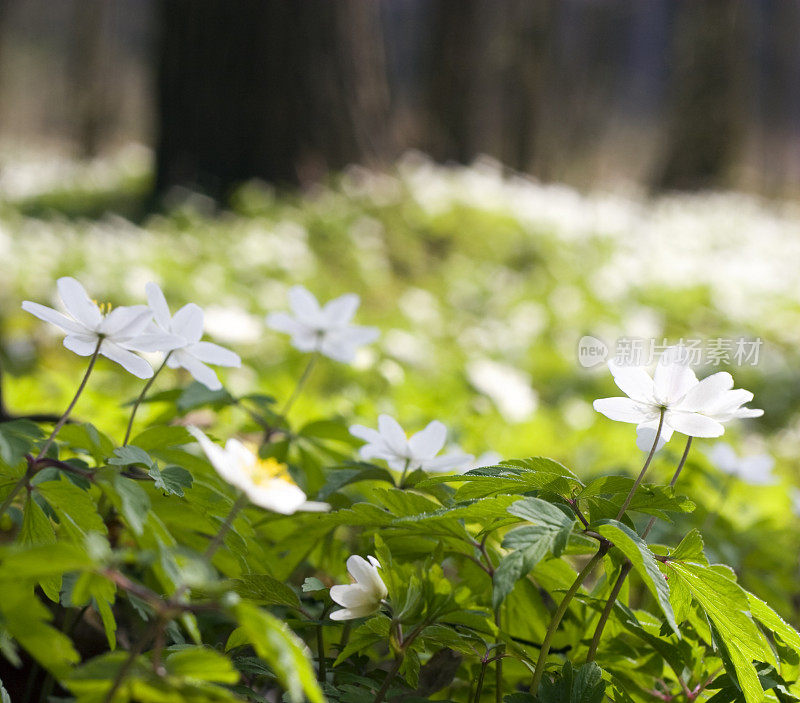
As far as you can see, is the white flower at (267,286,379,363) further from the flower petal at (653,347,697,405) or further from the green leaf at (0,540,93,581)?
the green leaf at (0,540,93,581)

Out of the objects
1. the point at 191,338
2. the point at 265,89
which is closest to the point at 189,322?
the point at 191,338

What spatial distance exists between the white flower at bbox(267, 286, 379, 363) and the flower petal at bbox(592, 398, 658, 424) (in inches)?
26.0

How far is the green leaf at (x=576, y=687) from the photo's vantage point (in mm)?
920

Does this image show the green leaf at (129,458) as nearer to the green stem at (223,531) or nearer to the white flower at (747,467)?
the green stem at (223,531)

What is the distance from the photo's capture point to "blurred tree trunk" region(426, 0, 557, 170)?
1211 centimetres

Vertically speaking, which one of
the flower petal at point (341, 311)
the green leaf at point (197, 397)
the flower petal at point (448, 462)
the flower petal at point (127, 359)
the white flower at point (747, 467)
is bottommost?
the white flower at point (747, 467)

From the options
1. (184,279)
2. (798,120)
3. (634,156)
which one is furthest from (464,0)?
(798,120)

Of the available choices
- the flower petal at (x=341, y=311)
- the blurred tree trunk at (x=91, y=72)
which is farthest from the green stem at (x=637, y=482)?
the blurred tree trunk at (x=91, y=72)

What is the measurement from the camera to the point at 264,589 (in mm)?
998

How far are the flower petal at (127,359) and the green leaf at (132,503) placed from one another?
231 millimetres

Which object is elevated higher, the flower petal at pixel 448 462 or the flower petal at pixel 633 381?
the flower petal at pixel 633 381

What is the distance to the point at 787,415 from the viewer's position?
404cm

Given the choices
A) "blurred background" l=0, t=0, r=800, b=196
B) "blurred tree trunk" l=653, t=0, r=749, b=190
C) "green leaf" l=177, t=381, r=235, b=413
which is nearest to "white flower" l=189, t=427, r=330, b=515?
"green leaf" l=177, t=381, r=235, b=413

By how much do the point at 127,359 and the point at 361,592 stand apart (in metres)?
0.39
